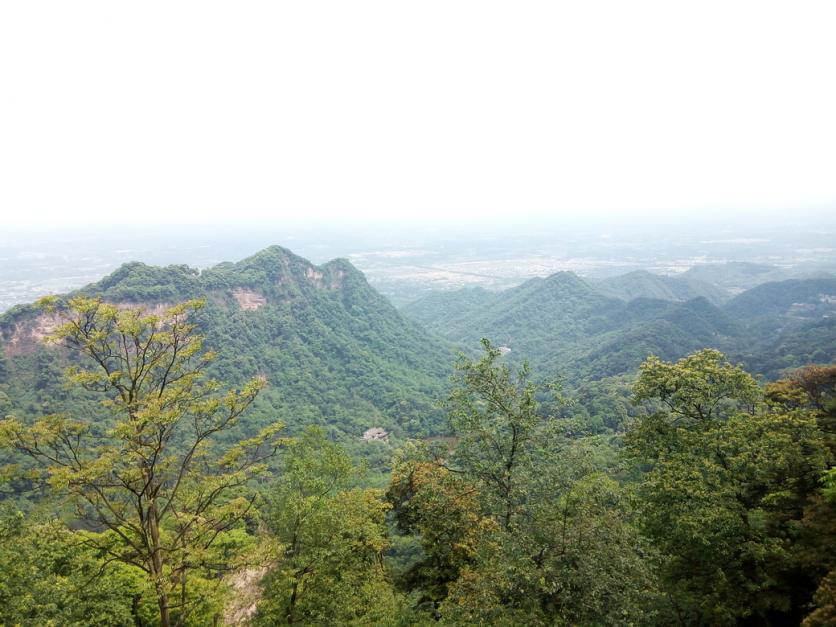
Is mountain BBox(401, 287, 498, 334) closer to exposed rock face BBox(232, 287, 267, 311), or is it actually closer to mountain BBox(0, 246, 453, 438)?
mountain BBox(0, 246, 453, 438)

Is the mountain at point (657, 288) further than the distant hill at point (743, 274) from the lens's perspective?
No

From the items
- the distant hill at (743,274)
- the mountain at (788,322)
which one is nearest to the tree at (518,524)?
the mountain at (788,322)

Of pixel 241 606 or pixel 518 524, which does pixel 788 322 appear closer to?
pixel 518 524

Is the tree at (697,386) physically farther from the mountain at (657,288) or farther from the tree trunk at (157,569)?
the mountain at (657,288)

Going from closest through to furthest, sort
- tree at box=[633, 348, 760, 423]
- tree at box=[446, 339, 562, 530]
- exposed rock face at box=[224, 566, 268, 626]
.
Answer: tree at box=[446, 339, 562, 530]
exposed rock face at box=[224, 566, 268, 626]
tree at box=[633, 348, 760, 423]

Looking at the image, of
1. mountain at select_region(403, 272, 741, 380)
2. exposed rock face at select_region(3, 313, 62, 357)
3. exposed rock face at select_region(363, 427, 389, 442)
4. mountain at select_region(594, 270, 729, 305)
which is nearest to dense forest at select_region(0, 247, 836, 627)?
exposed rock face at select_region(363, 427, 389, 442)

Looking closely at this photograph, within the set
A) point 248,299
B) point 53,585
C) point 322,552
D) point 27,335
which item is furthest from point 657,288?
point 53,585

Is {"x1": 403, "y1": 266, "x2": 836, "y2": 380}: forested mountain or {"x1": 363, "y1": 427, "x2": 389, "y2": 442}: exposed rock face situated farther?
{"x1": 403, "y1": 266, "x2": 836, "y2": 380}: forested mountain
